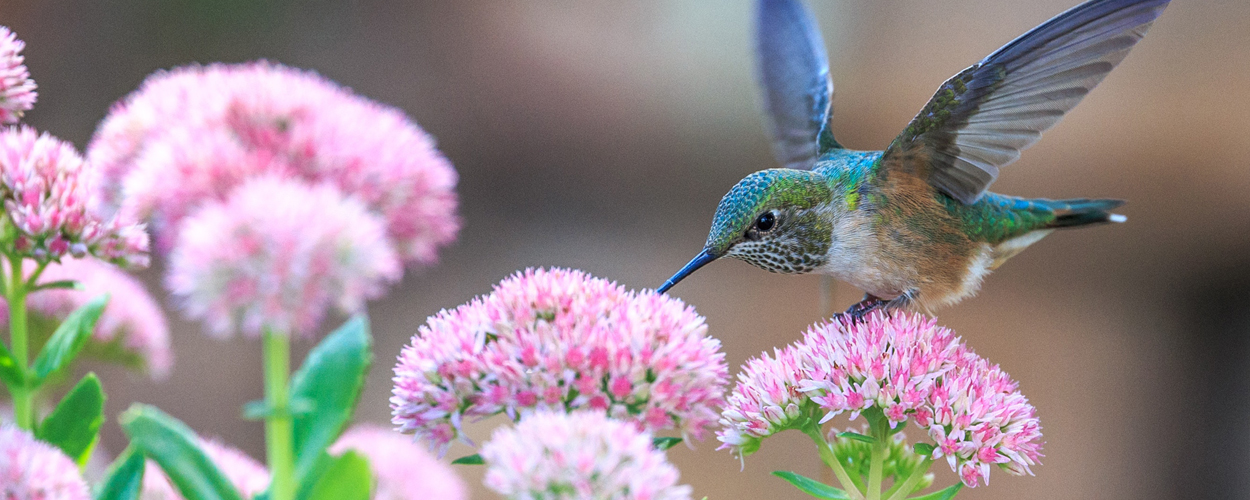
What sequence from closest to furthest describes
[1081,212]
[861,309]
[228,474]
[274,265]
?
[274,265]
[228,474]
[861,309]
[1081,212]

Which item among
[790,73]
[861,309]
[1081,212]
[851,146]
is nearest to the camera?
[861,309]

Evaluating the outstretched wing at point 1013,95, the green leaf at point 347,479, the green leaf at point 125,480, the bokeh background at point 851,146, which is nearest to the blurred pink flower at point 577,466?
the green leaf at point 347,479

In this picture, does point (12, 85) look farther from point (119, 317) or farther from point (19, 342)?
point (119, 317)

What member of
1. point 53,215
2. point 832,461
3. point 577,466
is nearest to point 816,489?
point 832,461

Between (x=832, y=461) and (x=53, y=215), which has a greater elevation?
(x=53, y=215)

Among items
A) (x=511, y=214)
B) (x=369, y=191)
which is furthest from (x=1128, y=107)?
(x=369, y=191)

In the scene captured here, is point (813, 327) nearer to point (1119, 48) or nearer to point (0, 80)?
point (1119, 48)
